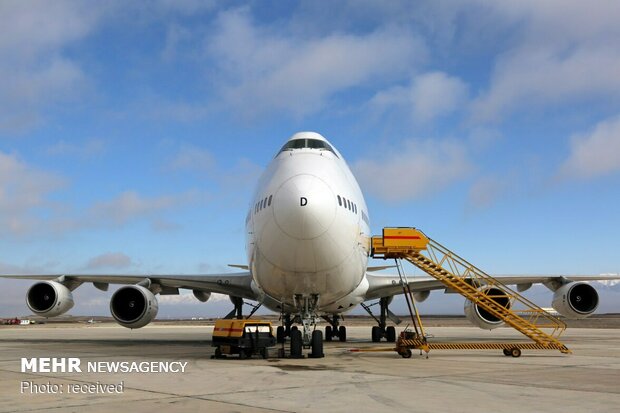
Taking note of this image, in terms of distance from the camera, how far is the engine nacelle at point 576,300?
20516 millimetres

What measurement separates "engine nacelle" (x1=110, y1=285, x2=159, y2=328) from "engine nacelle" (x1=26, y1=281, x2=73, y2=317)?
2971 millimetres

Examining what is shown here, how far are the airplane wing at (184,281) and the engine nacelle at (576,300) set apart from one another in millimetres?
10422

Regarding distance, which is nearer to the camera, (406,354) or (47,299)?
(406,354)

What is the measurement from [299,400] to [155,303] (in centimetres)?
1276

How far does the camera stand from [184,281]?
72.9 ft

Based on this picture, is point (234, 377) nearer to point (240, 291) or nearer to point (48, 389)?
point (48, 389)

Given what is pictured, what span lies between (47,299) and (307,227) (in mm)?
12707

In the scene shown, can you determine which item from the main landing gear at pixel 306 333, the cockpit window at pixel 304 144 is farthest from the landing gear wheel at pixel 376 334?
the cockpit window at pixel 304 144

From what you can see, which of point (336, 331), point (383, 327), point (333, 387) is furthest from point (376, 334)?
point (333, 387)

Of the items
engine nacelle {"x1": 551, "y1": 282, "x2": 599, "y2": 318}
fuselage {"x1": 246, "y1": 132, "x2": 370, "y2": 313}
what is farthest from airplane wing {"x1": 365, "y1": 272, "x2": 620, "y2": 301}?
fuselage {"x1": 246, "y1": 132, "x2": 370, "y2": 313}

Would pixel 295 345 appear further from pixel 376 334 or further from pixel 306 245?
pixel 376 334

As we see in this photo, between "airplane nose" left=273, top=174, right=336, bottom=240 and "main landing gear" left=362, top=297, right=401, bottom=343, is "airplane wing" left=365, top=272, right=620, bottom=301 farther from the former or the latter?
"airplane nose" left=273, top=174, right=336, bottom=240

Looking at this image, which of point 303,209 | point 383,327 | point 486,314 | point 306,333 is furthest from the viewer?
point 383,327

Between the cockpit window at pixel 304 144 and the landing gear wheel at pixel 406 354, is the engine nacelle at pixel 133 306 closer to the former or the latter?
the cockpit window at pixel 304 144
